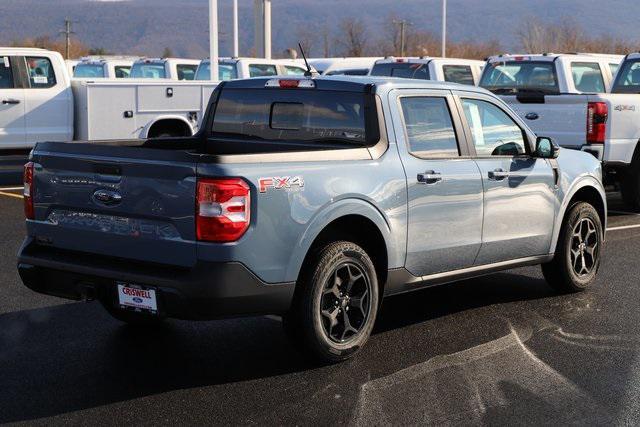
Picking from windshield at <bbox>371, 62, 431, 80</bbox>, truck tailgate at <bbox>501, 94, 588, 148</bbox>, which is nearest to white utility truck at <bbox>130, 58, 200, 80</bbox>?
windshield at <bbox>371, 62, 431, 80</bbox>

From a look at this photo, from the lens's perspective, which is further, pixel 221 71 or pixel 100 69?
pixel 100 69

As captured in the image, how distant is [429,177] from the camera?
699cm

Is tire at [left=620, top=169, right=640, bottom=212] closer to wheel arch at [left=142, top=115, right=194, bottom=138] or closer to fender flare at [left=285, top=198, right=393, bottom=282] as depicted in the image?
wheel arch at [left=142, top=115, right=194, bottom=138]

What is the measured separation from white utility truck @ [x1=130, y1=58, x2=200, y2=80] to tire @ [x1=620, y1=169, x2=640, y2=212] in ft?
44.3

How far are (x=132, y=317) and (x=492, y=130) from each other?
2.91m

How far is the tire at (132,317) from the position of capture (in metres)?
7.25

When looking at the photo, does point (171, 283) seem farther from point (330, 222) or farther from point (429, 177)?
point (429, 177)

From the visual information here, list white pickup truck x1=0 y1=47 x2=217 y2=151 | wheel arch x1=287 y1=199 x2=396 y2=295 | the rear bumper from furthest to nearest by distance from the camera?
white pickup truck x1=0 y1=47 x2=217 y2=151 < wheel arch x1=287 y1=199 x2=396 y2=295 < the rear bumper

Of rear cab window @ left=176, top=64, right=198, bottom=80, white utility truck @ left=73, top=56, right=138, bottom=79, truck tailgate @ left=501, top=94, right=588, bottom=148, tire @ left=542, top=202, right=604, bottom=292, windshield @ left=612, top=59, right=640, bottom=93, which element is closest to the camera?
tire @ left=542, top=202, right=604, bottom=292

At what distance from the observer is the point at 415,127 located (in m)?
7.10

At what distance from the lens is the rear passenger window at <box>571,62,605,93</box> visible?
15523mm

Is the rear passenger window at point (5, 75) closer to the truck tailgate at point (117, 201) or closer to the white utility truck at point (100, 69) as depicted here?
the white utility truck at point (100, 69)

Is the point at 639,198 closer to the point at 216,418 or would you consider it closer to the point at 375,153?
the point at 375,153

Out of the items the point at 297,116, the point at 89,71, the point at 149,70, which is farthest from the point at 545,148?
the point at 89,71
